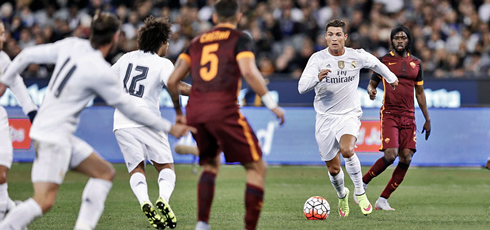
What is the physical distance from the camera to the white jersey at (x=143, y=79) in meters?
8.20

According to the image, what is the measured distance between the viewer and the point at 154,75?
8211 mm

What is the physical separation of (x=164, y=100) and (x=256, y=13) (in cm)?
520

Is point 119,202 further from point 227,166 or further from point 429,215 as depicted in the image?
point 227,166

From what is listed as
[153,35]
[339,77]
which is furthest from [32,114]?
[339,77]

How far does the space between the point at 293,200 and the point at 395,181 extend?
163cm

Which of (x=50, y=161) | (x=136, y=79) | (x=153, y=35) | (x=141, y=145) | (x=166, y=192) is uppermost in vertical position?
(x=153, y=35)

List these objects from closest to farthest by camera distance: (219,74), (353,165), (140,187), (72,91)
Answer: (72,91) → (219,74) → (140,187) → (353,165)

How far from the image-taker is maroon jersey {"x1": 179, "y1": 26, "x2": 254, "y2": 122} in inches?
243

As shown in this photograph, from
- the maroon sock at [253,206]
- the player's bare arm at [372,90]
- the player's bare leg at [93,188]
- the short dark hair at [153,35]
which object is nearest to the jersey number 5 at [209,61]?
the maroon sock at [253,206]

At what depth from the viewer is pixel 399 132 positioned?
10.2 m

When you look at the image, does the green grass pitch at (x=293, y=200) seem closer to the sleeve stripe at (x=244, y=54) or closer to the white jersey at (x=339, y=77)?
the white jersey at (x=339, y=77)

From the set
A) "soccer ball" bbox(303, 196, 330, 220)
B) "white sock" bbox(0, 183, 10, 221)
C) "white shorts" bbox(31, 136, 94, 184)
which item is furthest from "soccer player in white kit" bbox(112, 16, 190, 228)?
"white shorts" bbox(31, 136, 94, 184)

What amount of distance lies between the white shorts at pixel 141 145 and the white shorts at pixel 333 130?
2384 millimetres

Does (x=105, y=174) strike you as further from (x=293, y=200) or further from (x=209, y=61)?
(x=293, y=200)
